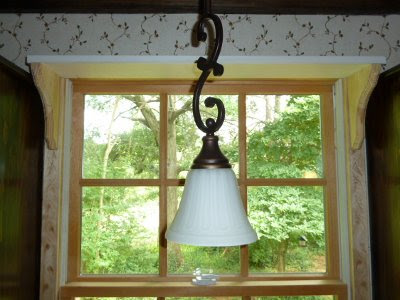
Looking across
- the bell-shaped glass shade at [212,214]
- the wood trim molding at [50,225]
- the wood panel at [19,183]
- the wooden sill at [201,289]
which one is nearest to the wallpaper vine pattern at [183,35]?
the wood panel at [19,183]

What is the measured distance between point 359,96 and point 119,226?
1.26 m

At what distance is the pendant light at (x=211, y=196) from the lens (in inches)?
29.1

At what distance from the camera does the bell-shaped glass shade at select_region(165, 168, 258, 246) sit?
0.73 metres

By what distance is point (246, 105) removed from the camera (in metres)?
1.67

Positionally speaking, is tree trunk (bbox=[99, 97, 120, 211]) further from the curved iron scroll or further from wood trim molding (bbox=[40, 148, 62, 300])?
the curved iron scroll

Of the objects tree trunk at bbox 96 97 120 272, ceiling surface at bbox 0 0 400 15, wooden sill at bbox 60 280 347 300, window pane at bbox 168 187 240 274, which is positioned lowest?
wooden sill at bbox 60 280 347 300

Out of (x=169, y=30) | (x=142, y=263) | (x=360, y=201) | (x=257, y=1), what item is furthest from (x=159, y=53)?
(x=360, y=201)

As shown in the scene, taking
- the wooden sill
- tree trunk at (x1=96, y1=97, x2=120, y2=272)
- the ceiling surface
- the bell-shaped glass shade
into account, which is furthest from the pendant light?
tree trunk at (x1=96, y1=97, x2=120, y2=272)

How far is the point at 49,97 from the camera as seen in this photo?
1373mm

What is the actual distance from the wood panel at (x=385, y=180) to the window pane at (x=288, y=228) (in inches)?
10.2

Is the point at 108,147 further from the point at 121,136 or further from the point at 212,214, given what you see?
the point at 212,214

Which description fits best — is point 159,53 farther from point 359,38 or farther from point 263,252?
point 263,252

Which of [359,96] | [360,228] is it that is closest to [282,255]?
[360,228]

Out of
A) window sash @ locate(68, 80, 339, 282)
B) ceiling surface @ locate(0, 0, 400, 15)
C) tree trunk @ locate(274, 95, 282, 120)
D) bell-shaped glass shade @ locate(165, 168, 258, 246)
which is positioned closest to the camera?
bell-shaped glass shade @ locate(165, 168, 258, 246)
